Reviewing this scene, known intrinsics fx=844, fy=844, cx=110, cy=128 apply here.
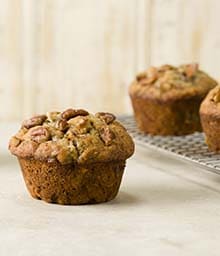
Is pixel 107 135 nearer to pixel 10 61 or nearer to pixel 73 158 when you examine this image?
pixel 73 158

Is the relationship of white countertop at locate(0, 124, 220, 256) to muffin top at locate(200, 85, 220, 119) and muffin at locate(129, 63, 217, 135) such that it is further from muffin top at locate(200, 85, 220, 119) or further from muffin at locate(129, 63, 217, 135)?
muffin at locate(129, 63, 217, 135)

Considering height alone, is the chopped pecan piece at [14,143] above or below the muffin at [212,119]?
above

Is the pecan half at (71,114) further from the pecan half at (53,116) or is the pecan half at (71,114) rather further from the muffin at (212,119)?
the muffin at (212,119)

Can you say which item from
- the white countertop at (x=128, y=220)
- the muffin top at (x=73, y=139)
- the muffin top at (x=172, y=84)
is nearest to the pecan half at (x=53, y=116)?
the muffin top at (x=73, y=139)

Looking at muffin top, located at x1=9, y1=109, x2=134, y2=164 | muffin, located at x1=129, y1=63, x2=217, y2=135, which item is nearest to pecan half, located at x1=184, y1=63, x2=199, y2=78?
muffin, located at x1=129, y1=63, x2=217, y2=135

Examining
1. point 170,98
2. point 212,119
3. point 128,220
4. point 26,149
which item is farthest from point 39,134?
point 170,98

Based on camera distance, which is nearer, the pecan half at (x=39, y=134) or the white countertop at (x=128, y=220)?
the white countertop at (x=128, y=220)

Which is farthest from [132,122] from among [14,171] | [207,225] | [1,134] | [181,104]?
[207,225]
